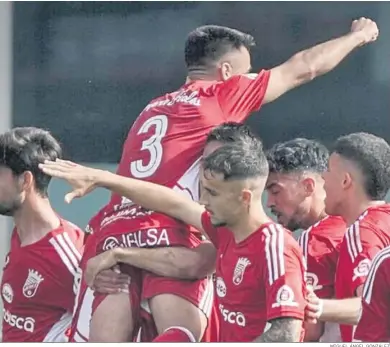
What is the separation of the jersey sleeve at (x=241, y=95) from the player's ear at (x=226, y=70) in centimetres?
4

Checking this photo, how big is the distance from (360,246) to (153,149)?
72 cm

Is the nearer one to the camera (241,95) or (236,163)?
(236,163)

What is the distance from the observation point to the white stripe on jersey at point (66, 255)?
4281 mm

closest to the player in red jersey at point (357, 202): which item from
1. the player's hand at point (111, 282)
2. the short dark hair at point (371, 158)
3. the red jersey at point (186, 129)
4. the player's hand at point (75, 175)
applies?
the short dark hair at point (371, 158)

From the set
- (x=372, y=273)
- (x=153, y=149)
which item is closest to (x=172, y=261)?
(x=153, y=149)

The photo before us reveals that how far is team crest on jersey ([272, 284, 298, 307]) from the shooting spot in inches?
140

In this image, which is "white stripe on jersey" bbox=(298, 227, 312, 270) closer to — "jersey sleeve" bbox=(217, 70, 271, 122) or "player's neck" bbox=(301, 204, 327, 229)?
"player's neck" bbox=(301, 204, 327, 229)

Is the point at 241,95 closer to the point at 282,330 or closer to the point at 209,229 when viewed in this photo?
the point at 209,229

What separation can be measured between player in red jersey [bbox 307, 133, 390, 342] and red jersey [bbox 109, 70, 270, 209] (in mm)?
330

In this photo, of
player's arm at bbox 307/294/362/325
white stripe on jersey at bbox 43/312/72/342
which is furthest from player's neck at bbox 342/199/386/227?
white stripe on jersey at bbox 43/312/72/342

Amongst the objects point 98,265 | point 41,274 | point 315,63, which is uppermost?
point 315,63

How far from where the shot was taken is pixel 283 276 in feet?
11.8

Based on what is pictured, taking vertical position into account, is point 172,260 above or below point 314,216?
below

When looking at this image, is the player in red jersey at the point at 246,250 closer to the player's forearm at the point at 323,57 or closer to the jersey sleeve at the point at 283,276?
the jersey sleeve at the point at 283,276
